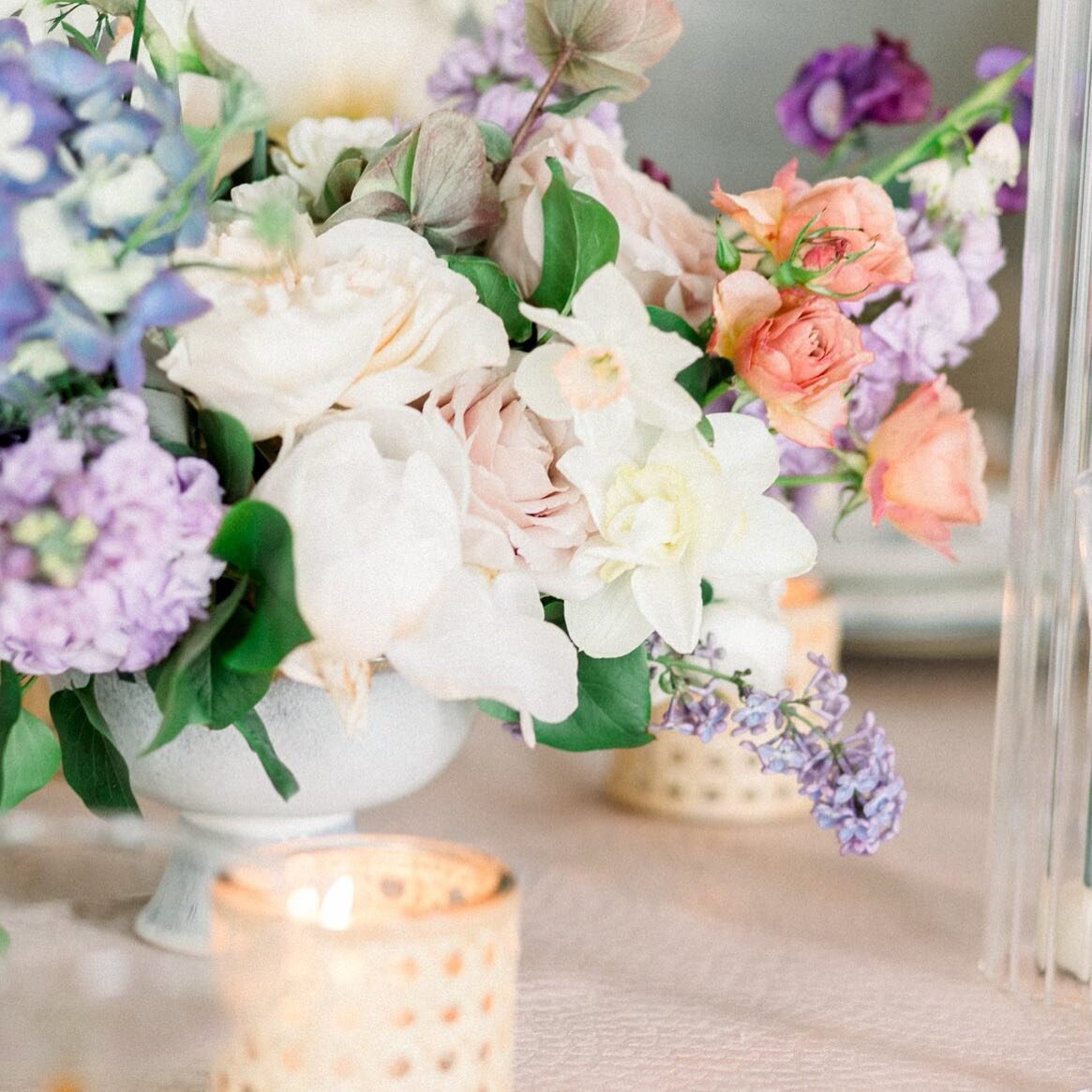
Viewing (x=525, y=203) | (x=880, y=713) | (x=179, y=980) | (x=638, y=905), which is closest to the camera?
(x=179, y=980)

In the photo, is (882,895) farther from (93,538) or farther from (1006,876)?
(93,538)

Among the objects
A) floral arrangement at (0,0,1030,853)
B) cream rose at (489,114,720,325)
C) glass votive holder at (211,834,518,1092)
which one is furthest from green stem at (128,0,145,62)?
glass votive holder at (211,834,518,1092)

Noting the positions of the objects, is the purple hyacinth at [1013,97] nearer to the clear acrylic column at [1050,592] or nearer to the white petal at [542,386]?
the clear acrylic column at [1050,592]

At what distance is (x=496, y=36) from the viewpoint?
0.52 meters

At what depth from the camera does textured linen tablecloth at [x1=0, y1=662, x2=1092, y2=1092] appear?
15.6 inches

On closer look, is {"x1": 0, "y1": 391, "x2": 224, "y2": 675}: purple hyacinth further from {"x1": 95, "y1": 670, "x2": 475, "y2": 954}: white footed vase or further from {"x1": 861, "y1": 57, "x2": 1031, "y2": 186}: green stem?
{"x1": 861, "y1": 57, "x2": 1031, "y2": 186}: green stem

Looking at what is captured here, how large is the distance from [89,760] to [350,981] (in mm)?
152

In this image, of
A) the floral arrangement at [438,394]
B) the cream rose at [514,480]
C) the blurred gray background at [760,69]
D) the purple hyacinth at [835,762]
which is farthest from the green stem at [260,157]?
the blurred gray background at [760,69]

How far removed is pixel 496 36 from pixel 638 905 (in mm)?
323

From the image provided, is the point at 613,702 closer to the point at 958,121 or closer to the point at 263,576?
the point at 263,576

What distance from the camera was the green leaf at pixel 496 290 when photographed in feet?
1.27

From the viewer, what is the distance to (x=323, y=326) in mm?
326

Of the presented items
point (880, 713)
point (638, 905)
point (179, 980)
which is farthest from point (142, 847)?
point (880, 713)

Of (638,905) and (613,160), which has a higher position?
(613,160)
